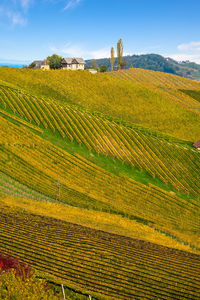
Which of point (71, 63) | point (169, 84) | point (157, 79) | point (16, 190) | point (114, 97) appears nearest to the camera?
point (16, 190)

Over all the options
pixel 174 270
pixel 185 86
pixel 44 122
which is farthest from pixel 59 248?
pixel 185 86

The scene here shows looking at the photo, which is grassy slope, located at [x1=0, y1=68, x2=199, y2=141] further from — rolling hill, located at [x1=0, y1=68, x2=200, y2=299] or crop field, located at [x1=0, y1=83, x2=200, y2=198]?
crop field, located at [x1=0, y1=83, x2=200, y2=198]

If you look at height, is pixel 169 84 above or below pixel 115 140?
above

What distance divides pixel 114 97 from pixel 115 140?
173 feet

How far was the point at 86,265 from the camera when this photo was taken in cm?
3098

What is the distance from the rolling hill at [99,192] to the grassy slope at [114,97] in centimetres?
83

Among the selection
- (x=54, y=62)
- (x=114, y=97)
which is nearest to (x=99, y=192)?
(x=114, y=97)

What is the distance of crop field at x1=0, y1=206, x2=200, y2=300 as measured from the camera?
1106 inches

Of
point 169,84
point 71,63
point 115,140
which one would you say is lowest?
point 115,140

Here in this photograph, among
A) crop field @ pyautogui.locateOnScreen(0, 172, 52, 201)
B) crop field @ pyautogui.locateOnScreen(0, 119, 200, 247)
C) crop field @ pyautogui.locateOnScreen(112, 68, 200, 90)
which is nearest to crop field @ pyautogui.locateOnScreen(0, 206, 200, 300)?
crop field @ pyautogui.locateOnScreen(0, 172, 52, 201)

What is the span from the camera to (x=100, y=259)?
32656mm

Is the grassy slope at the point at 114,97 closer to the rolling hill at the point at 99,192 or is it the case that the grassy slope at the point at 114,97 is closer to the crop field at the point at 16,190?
the rolling hill at the point at 99,192

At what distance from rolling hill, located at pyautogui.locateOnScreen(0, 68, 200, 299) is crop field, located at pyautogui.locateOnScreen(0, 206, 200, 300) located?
0.13 meters

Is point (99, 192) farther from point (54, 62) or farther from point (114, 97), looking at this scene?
point (54, 62)
